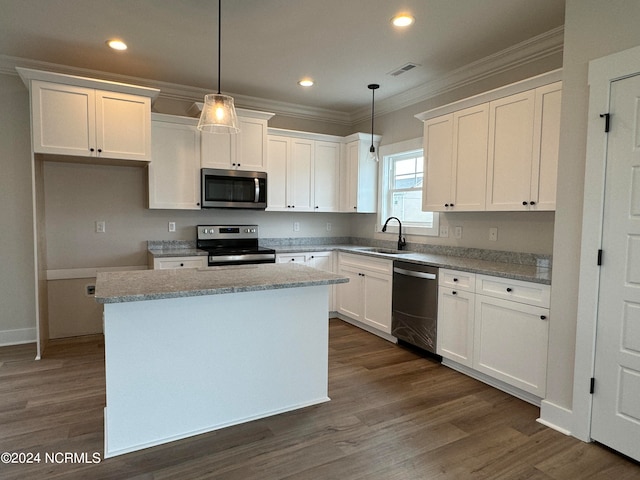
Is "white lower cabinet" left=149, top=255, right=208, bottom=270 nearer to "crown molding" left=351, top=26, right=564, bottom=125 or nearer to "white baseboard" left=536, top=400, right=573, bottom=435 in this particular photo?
"crown molding" left=351, top=26, right=564, bottom=125

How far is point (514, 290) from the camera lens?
2629mm

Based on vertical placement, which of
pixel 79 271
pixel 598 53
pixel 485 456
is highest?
pixel 598 53

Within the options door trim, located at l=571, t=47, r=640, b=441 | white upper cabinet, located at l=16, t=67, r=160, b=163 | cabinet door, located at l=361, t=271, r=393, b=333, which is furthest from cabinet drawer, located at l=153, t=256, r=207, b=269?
door trim, located at l=571, t=47, r=640, b=441

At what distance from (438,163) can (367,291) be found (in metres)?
1.51

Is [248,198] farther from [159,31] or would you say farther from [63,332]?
[63,332]

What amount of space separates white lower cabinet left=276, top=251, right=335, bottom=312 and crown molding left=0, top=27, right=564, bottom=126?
73.2 inches

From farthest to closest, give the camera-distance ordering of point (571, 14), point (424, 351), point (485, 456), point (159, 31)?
point (424, 351) → point (159, 31) → point (571, 14) → point (485, 456)

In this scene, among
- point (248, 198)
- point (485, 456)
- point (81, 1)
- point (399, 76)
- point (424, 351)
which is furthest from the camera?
point (248, 198)

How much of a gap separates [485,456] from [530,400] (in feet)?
2.64

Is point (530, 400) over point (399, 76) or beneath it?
beneath

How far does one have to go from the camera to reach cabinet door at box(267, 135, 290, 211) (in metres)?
4.53

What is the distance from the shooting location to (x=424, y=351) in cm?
357

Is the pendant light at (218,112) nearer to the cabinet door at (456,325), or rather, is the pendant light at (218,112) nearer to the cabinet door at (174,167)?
the cabinet door at (174,167)

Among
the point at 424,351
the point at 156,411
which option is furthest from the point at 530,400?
the point at 156,411
